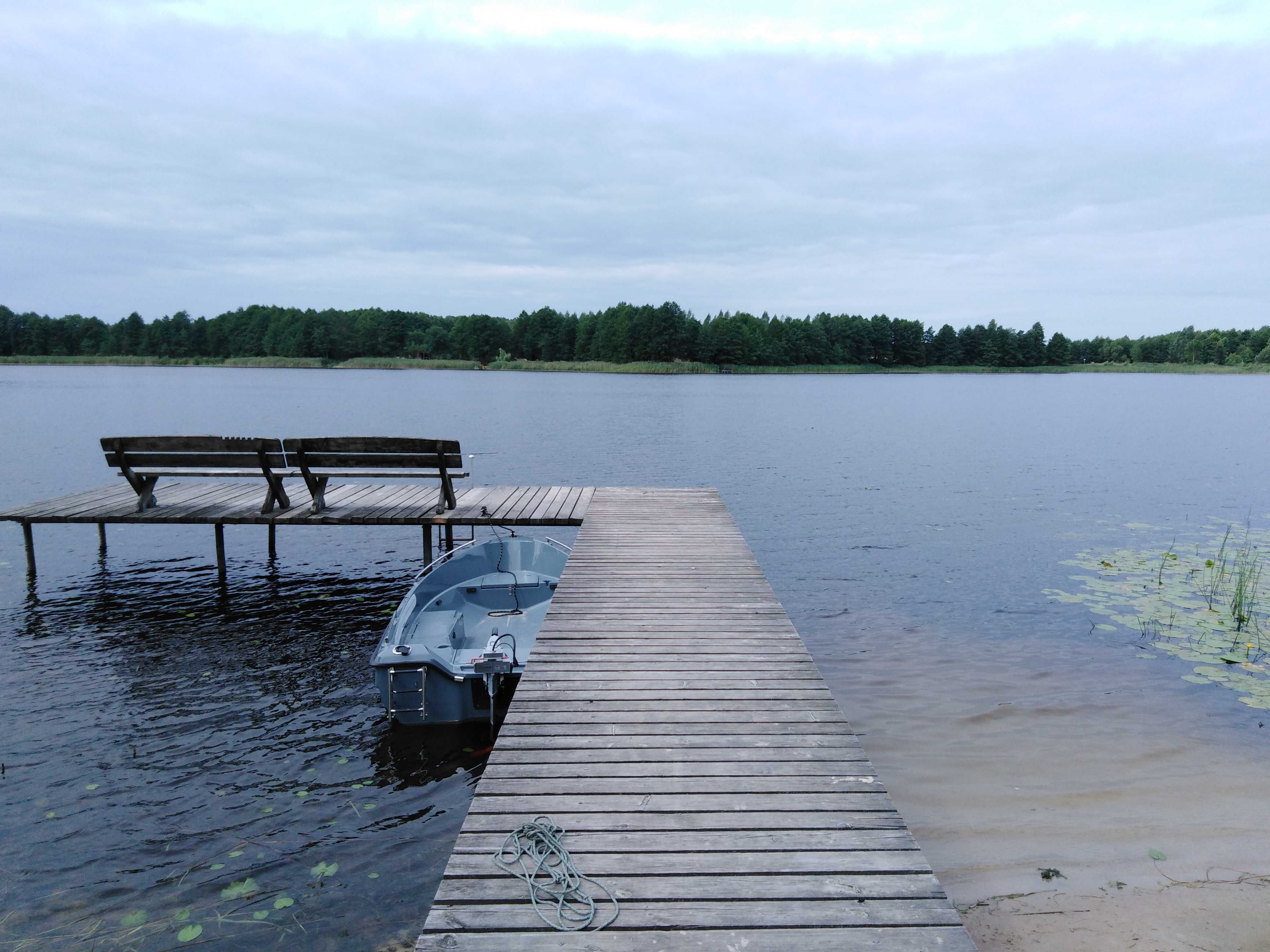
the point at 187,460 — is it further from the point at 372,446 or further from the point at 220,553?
the point at 372,446

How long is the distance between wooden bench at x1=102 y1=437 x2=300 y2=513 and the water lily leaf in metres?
6.20

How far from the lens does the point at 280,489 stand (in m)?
10.4

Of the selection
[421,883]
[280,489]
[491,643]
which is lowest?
[421,883]

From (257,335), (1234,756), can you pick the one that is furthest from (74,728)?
(257,335)

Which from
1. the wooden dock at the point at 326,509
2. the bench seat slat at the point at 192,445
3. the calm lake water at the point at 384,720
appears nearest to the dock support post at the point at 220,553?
the wooden dock at the point at 326,509

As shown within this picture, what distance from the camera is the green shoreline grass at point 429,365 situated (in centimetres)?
10488

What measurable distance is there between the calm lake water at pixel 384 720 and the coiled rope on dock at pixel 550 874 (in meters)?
1.53

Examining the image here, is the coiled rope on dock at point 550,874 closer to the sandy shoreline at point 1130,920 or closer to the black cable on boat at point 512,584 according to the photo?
the sandy shoreline at point 1130,920

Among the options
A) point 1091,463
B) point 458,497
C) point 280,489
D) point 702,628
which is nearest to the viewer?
point 702,628

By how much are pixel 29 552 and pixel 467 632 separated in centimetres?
752

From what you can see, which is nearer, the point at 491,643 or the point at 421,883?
the point at 421,883

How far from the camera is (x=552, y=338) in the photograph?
116562 mm

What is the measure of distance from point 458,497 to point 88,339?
130 meters

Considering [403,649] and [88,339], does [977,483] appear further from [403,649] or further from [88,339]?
[88,339]
